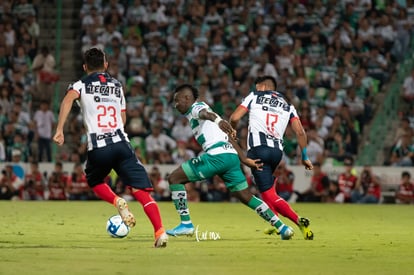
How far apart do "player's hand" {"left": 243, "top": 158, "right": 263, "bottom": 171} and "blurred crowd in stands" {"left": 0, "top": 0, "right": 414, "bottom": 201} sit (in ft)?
40.9

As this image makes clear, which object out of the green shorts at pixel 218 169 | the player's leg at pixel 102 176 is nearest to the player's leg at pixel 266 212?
the green shorts at pixel 218 169

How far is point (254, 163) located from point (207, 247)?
5.40 feet

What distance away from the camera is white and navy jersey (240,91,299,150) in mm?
14922

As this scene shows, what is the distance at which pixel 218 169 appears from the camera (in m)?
14.0

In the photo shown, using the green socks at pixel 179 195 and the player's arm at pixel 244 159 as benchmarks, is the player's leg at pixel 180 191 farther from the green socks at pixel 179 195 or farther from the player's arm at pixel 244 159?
the player's arm at pixel 244 159

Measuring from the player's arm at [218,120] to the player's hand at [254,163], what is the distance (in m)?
0.89

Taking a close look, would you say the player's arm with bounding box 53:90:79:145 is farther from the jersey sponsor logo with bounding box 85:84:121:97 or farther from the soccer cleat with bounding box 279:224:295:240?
the soccer cleat with bounding box 279:224:295:240

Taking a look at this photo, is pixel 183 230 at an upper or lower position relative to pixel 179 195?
lower

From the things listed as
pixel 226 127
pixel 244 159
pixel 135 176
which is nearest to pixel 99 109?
pixel 135 176

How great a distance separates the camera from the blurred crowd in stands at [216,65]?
2767cm

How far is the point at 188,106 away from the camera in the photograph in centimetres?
1391

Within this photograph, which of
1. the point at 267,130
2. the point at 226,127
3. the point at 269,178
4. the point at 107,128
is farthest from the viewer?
the point at 267,130

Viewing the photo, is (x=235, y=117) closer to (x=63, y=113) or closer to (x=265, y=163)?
(x=265, y=163)

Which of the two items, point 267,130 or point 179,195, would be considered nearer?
point 179,195
